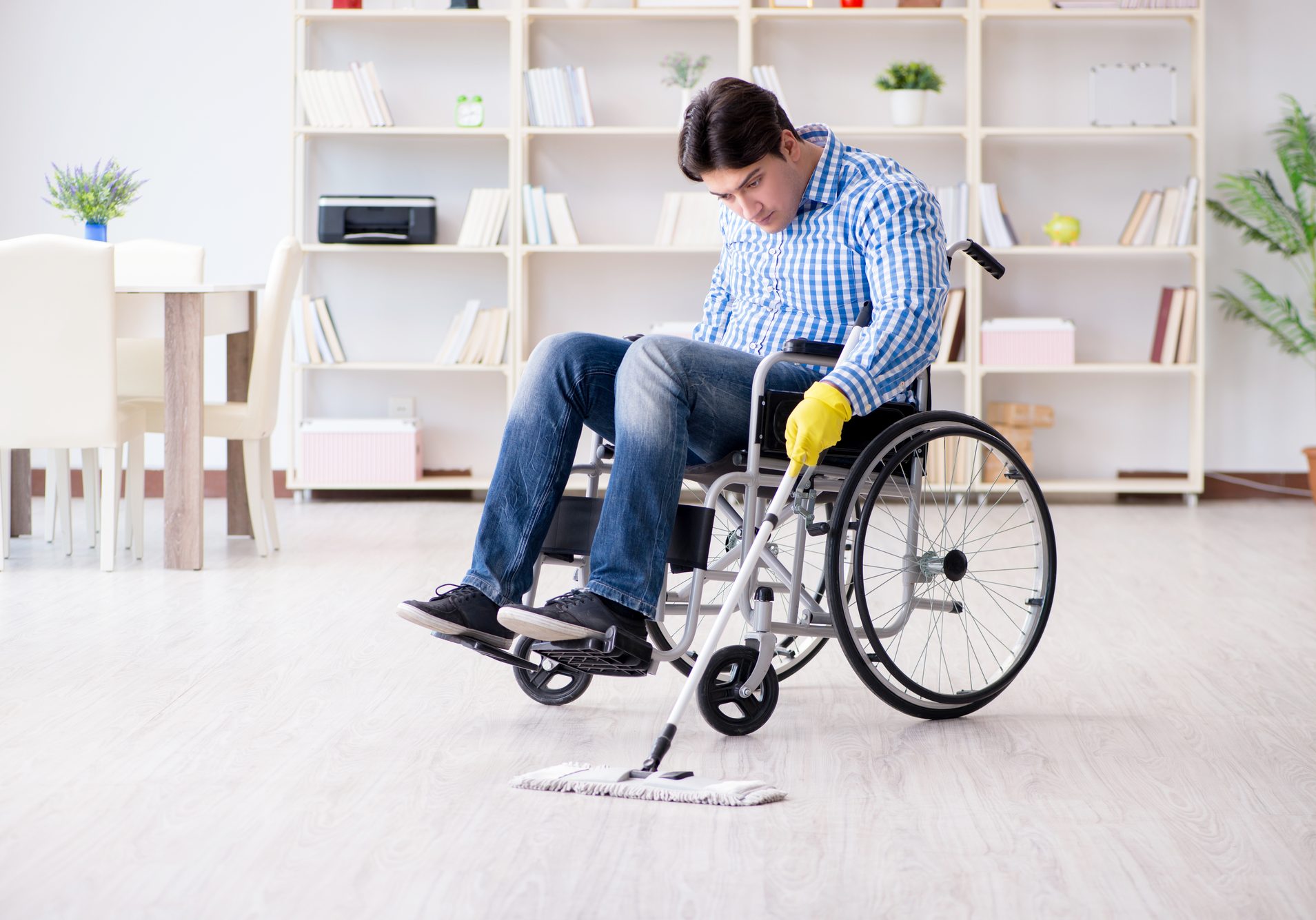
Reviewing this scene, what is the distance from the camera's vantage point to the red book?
4.65m

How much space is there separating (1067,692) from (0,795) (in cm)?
151

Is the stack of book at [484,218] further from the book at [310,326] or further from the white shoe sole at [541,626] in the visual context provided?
the white shoe sole at [541,626]

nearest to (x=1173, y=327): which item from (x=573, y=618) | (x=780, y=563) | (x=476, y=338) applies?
(x=476, y=338)

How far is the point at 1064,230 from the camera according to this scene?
4.66 m

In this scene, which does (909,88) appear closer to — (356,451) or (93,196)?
(356,451)

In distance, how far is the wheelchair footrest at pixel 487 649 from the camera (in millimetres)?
1734

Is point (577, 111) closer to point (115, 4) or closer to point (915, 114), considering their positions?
Answer: point (915, 114)

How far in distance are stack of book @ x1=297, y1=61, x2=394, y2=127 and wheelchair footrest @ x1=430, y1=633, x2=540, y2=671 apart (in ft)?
10.6

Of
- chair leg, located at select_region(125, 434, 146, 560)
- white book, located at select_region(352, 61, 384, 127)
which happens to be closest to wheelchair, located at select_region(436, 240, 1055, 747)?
chair leg, located at select_region(125, 434, 146, 560)

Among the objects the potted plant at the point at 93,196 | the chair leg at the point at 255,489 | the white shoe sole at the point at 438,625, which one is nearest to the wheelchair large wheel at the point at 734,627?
the white shoe sole at the point at 438,625

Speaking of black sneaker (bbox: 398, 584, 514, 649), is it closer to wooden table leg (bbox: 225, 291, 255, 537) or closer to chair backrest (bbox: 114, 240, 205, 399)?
wooden table leg (bbox: 225, 291, 255, 537)

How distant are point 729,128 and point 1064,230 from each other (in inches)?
123

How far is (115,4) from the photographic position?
4.81 meters

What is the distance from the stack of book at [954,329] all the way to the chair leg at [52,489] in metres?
2.77
